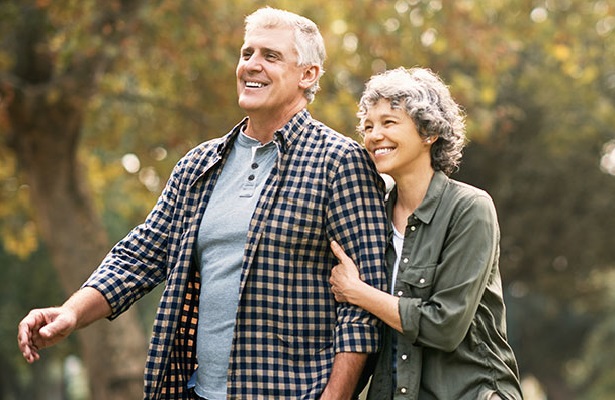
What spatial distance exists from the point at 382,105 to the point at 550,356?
111ft

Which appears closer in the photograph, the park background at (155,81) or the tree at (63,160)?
the park background at (155,81)

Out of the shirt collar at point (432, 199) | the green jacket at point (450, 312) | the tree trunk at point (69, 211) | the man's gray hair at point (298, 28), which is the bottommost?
the tree trunk at point (69, 211)

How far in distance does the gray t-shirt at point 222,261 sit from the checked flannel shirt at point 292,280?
0.20 feet

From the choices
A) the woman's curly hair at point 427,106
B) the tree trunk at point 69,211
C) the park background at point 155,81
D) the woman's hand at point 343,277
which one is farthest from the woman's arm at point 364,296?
the tree trunk at point 69,211

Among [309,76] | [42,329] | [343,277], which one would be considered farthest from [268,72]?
[42,329]

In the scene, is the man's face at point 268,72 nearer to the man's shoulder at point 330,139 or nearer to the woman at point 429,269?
the man's shoulder at point 330,139

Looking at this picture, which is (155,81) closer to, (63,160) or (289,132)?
(63,160)

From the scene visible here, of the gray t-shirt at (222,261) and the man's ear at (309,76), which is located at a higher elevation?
the man's ear at (309,76)

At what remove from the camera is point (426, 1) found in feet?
38.5

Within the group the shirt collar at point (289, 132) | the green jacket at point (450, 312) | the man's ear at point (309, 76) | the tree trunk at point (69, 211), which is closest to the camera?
the green jacket at point (450, 312)

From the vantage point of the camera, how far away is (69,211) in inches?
512

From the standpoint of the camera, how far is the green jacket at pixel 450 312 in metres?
3.71

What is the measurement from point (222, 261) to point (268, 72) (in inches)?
29.2

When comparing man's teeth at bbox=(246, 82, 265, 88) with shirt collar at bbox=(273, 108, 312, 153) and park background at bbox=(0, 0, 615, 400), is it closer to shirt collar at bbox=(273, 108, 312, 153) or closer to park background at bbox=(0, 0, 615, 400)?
shirt collar at bbox=(273, 108, 312, 153)
